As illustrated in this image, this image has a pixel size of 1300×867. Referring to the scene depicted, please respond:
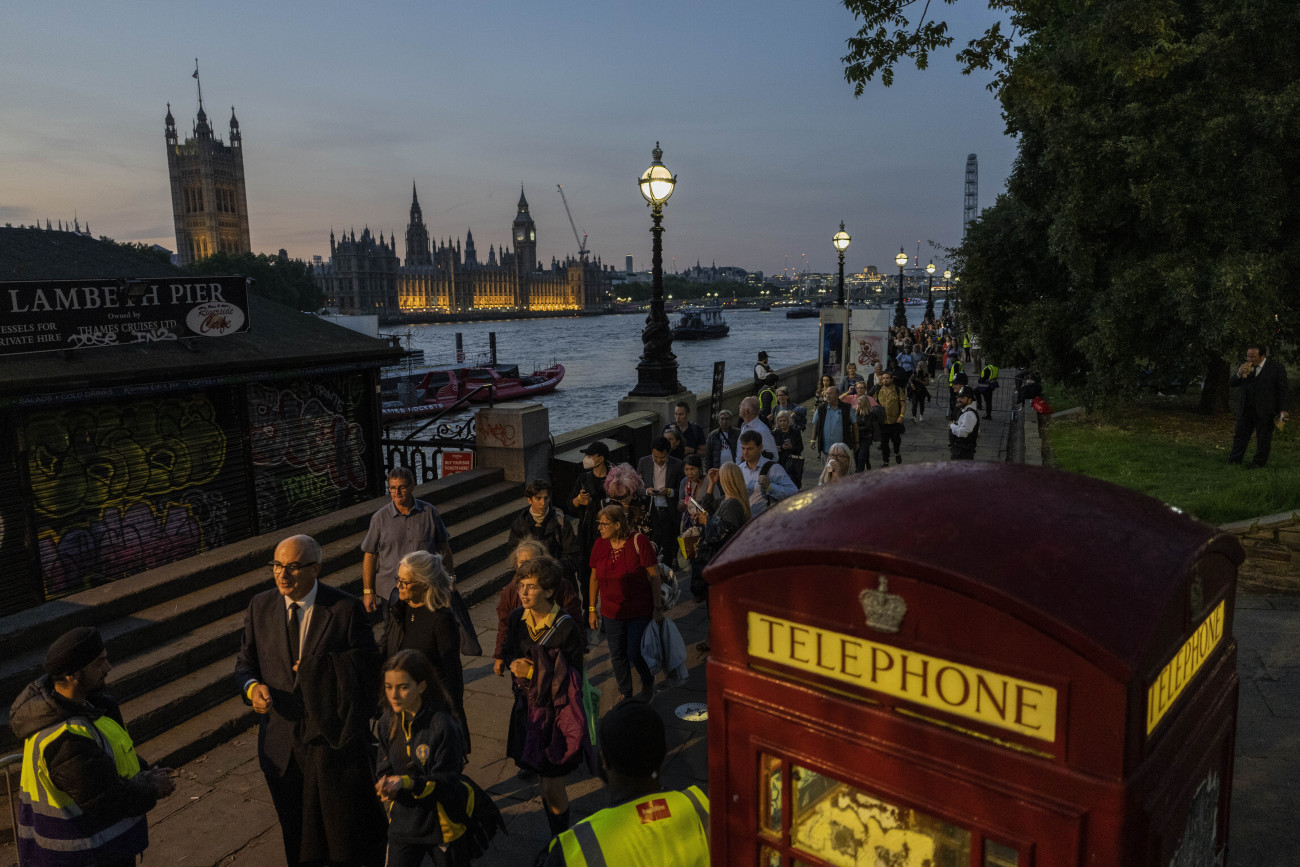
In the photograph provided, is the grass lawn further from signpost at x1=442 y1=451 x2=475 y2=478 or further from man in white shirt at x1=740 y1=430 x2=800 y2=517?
signpost at x1=442 y1=451 x2=475 y2=478

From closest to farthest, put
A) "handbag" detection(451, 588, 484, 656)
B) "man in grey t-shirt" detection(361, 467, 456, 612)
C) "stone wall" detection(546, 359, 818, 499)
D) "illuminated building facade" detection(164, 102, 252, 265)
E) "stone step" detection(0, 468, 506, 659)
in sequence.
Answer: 1. "handbag" detection(451, 588, 484, 656)
2. "stone step" detection(0, 468, 506, 659)
3. "man in grey t-shirt" detection(361, 467, 456, 612)
4. "stone wall" detection(546, 359, 818, 499)
5. "illuminated building facade" detection(164, 102, 252, 265)

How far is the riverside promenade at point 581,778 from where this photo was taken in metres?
4.73

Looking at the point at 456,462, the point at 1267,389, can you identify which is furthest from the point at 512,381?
the point at 1267,389

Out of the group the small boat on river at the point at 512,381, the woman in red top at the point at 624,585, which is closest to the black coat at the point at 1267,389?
the woman in red top at the point at 624,585

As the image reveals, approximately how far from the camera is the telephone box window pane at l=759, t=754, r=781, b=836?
224 cm

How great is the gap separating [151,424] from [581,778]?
4.82 m

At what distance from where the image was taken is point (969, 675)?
71.8 inches

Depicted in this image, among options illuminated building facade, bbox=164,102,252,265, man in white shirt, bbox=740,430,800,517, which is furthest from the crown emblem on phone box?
illuminated building facade, bbox=164,102,252,265

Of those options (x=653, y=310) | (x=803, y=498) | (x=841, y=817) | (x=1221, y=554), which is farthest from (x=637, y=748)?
(x=653, y=310)

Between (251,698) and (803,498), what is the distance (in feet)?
9.83

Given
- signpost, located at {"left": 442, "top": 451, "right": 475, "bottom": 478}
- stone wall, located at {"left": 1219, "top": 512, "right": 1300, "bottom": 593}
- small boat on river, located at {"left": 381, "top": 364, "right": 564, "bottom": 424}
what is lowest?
small boat on river, located at {"left": 381, "top": 364, "right": 564, "bottom": 424}

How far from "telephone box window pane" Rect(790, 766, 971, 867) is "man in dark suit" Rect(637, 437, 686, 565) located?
570cm

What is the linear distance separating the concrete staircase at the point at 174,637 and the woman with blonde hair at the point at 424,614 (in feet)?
7.69

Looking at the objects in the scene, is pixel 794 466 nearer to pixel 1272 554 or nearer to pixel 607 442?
pixel 607 442
